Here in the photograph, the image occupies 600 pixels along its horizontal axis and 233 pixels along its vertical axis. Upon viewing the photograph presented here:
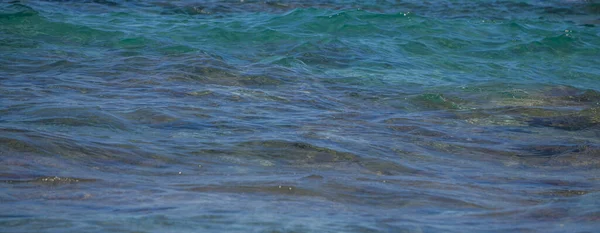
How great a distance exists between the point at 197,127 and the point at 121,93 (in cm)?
166

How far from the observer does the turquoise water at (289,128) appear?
13.3ft

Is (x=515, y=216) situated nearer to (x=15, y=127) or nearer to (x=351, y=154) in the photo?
(x=351, y=154)

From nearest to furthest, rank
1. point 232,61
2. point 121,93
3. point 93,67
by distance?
point 121,93, point 93,67, point 232,61

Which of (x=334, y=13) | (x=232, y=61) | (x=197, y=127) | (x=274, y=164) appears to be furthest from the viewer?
(x=334, y=13)

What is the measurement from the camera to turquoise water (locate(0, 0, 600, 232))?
13.3 ft

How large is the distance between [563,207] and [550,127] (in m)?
2.88

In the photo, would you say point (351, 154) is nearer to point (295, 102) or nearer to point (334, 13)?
point (295, 102)

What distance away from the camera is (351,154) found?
5.55 meters

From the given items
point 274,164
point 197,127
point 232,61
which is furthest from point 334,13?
point 274,164

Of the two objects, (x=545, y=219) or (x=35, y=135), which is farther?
(x=35, y=135)

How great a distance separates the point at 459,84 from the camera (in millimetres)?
9398

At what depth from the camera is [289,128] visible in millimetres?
6418

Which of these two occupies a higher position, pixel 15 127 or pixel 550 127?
pixel 15 127

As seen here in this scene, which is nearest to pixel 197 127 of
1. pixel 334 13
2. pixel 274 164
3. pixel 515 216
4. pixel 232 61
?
pixel 274 164
